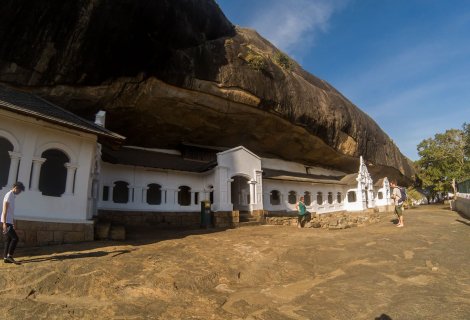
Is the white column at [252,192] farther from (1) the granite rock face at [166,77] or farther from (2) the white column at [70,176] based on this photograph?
(2) the white column at [70,176]

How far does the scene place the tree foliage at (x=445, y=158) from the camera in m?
36.6

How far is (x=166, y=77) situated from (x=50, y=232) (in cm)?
932

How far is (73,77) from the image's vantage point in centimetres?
1435

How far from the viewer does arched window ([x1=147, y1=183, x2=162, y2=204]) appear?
19375mm

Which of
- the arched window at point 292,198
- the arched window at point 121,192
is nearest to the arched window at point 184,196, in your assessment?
the arched window at point 121,192

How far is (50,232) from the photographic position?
32.6 ft

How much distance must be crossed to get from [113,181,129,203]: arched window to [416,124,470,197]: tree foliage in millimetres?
36368

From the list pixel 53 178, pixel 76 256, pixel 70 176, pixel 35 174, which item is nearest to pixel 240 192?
pixel 53 178

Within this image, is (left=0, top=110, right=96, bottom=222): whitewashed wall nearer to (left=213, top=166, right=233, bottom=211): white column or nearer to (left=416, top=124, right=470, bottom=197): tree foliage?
(left=213, top=166, right=233, bottom=211): white column

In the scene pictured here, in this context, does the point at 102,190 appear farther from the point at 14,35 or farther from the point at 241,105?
the point at 241,105

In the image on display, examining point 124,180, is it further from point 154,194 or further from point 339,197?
point 339,197

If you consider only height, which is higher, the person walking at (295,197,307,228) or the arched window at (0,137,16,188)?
the arched window at (0,137,16,188)

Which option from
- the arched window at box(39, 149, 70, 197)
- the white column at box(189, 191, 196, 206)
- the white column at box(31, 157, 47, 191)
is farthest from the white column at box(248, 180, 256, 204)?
the white column at box(31, 157, 47, 191)

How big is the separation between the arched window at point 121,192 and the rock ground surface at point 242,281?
329 inches
